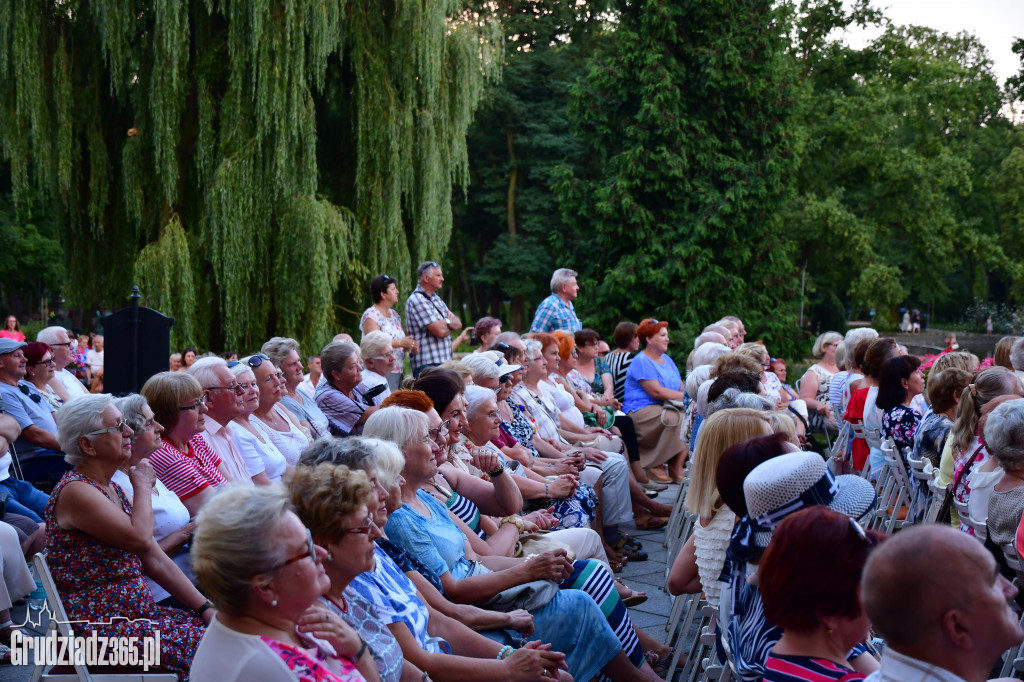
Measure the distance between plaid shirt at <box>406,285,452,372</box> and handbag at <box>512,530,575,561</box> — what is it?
416 centimetres

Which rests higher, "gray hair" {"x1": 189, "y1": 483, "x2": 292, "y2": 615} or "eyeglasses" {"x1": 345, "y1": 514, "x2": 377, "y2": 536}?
"gray hair" {"x1": 189, "y1": 483, "x2": 292, "y2": 615}

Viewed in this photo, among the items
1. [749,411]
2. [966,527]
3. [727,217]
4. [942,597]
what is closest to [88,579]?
[749,411]

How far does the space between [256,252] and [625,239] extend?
11363 mm

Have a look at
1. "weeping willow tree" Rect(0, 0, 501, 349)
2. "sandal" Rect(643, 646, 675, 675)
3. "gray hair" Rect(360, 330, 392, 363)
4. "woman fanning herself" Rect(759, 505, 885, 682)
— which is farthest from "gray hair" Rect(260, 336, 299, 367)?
"weeping willow tree" Rect(0, 0, 501, 349)

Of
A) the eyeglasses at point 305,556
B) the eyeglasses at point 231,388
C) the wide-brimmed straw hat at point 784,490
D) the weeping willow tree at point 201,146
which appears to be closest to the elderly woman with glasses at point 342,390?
the eyeglasses at point 231,388

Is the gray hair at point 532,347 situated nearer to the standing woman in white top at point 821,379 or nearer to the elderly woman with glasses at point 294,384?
the elderly woman with glasses at point 294,384

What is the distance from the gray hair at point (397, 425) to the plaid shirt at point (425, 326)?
4.80 m

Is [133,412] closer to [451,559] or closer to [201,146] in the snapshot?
[451,559]

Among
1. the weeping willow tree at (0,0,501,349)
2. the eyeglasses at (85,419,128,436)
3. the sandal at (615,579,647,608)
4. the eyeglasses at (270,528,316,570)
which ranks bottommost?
the sandal at (615,579,647,608)

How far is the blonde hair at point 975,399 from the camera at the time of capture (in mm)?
4773

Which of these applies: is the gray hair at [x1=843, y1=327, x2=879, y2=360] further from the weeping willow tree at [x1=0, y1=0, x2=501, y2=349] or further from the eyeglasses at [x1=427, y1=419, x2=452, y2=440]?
the weeping willow tree at [x1=0, y1=0, x2=501, y2=349]

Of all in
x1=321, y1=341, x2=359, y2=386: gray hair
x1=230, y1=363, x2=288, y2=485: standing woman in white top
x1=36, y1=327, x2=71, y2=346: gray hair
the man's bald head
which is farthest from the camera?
x1=36, y1=327, x2=71, y2=346: gray hair

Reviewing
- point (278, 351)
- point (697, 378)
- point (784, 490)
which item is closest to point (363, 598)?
point (784, 490)

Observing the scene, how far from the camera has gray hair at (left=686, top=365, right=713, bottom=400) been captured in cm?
648
